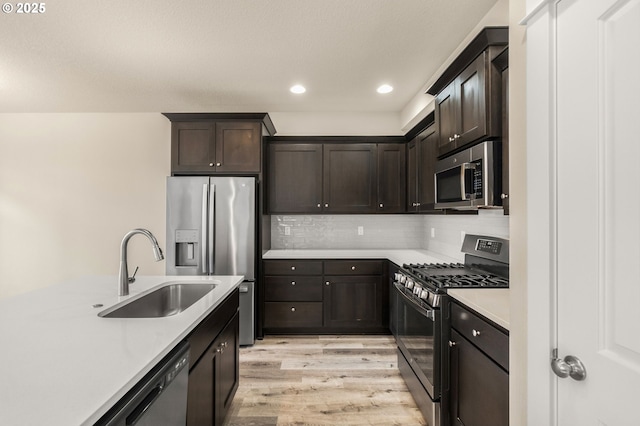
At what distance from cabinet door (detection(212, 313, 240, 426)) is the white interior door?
1.55 metres

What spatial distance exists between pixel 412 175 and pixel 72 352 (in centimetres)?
341

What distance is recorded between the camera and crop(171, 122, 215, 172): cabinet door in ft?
11.7

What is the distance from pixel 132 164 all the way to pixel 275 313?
259 centimetres

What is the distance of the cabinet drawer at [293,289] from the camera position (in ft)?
11.9

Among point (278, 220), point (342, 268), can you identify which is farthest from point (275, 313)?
point (278, 220)

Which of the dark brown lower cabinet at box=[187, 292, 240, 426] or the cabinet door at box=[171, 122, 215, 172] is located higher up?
the cabinet door at box=[171, 122, 215, 172]

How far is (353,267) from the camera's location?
12.0 ft

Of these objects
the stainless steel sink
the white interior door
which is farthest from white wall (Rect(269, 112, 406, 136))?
the white interior door

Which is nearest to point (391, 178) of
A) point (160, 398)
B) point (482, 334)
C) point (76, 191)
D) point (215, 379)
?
point (482, 334)

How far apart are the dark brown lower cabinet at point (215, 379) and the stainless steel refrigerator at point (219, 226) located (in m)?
1.20

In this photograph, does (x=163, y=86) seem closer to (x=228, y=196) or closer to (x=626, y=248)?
(x=228, y=196)

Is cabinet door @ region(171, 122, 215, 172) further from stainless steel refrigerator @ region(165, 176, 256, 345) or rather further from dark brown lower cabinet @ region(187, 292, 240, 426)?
dark brown lower cabinet @ region(187, 292, 240, 426)

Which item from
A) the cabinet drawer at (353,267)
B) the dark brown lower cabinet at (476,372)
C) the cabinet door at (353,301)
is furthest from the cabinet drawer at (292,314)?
the dark brown lower cabinet at (476,372)

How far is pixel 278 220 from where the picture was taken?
426 cm
